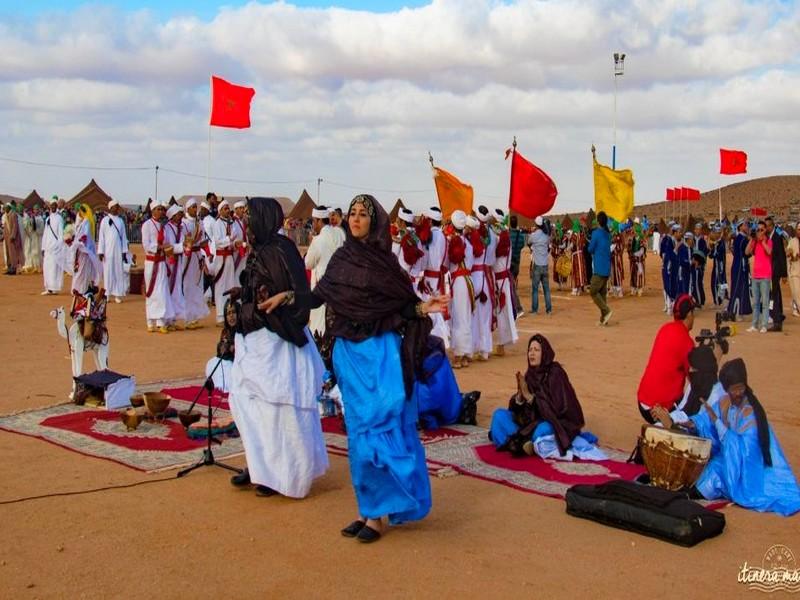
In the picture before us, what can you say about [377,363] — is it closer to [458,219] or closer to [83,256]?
[458,219]

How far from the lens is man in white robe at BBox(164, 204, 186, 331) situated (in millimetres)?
14094

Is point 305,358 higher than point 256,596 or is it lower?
higher

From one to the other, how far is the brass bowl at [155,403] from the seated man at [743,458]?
4258 millimetres

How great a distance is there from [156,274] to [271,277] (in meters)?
8.52

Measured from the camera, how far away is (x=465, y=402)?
8133 mm

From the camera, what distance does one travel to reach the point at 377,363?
5.18 m

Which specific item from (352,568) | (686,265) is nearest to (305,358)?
(352,568)

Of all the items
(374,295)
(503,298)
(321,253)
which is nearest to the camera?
(374,295)

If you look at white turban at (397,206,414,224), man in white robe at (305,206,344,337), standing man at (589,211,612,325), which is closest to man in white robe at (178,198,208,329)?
white turban at (397,206,414,224)

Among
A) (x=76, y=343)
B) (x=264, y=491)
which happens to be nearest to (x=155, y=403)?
(x=76, y=343)

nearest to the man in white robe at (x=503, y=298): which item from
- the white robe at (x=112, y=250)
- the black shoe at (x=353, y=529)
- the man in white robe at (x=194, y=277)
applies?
the man in white robe at (x=194, y=277)

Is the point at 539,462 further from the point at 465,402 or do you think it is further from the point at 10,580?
the point at 10,580

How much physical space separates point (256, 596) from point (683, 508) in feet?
8.02

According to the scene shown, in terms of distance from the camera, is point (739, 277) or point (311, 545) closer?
point (311, 545)
